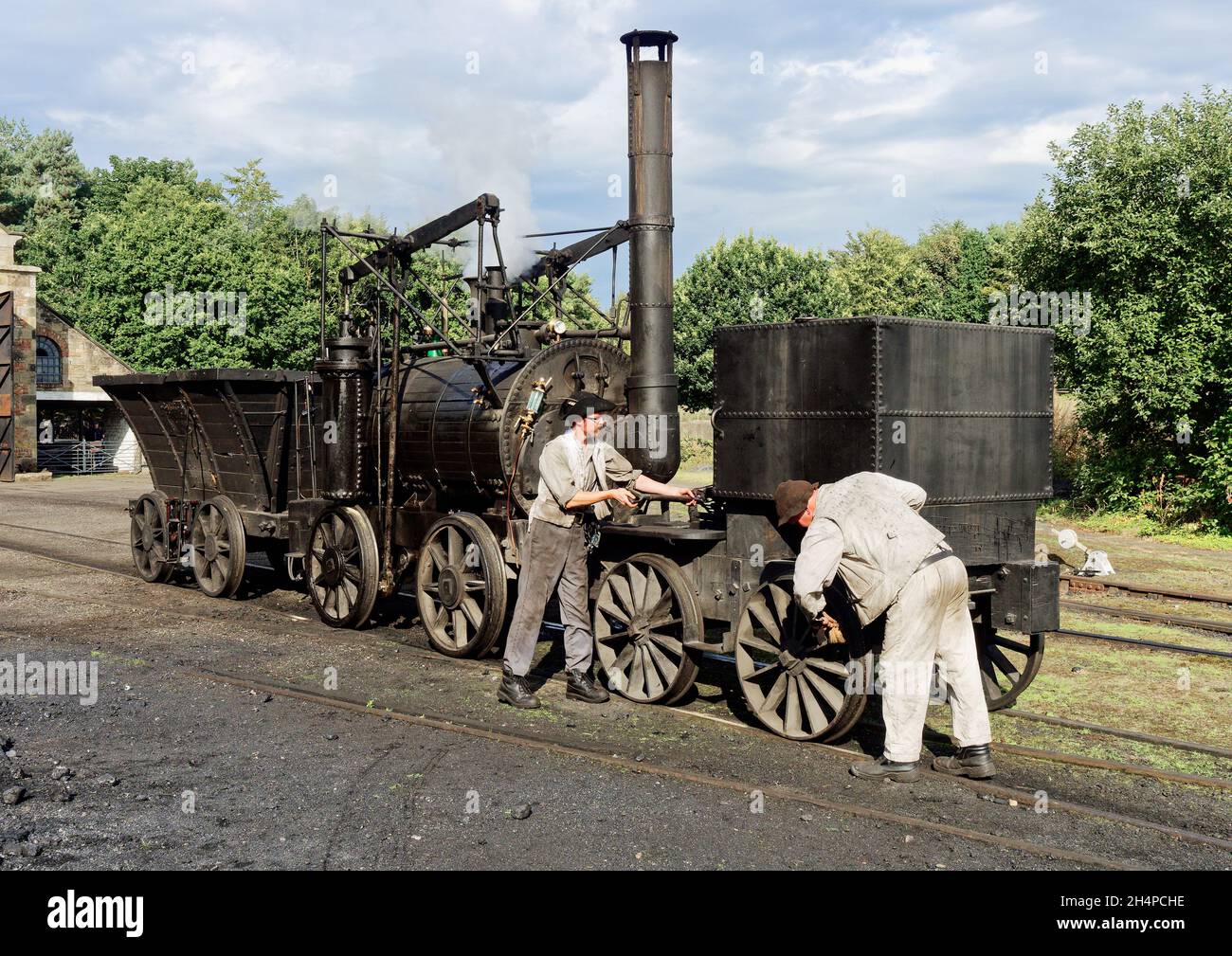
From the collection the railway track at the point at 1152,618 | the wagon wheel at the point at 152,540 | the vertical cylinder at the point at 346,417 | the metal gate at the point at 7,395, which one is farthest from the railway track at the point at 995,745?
the metal gate at the point at 7,395

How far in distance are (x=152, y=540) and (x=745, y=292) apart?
31440 millimetres

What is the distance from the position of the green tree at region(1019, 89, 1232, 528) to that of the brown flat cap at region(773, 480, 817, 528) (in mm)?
15595

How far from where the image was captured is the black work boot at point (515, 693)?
7.95m

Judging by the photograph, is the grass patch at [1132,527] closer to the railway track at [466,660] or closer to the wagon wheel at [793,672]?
the railway track at [466,660]

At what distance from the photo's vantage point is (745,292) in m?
42.2

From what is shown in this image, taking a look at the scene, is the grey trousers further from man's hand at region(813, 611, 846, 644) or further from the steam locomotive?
man's hand at region(813, 611, 846, 644)

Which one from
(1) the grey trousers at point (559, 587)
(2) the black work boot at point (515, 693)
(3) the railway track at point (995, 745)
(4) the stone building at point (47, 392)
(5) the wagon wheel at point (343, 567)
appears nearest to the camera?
(3) the railway track at point (995, 745)

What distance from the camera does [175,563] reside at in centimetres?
1340

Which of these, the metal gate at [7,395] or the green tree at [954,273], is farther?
the green tree at [954,273]

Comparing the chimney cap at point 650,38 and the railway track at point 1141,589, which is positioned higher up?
the chimney cap at point 650,38

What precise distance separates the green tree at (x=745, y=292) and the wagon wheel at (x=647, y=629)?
106 ft

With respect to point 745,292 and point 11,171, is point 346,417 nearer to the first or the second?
point 745,292

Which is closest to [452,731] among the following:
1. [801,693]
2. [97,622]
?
[801,693]

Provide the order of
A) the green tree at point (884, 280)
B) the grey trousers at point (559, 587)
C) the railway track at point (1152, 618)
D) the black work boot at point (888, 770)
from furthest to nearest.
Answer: the green tree at point (884, 280)
the railway track at point (1152, 618)
the grey trousers at point (559, 587)
the black work boot at point (888, 770)
